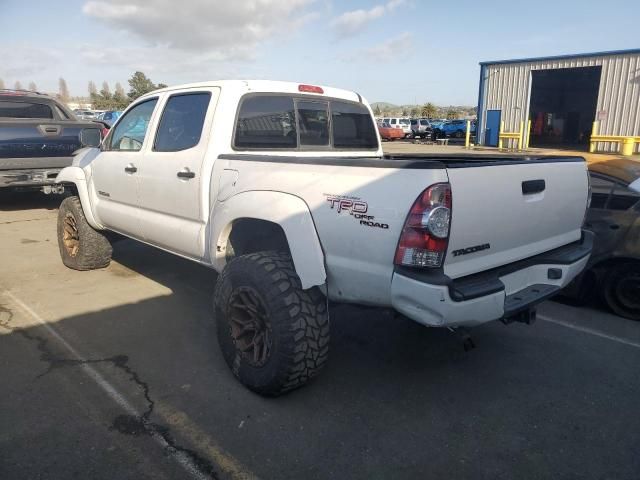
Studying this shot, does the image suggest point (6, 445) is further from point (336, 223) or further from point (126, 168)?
point (126, 168)

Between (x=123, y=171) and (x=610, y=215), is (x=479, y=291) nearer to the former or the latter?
(x=610, y=215)

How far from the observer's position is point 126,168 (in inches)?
180

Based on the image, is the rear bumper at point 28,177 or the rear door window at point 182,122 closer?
the rear door window at point 182,122

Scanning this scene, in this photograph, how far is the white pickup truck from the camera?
2.55m

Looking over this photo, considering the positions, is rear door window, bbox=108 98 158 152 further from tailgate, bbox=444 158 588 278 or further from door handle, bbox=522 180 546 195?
door handle, bbox=522 180 546 195

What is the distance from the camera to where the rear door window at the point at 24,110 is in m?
8.90

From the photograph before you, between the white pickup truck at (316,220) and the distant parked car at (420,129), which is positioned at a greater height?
the white pickup truck at (316,220)

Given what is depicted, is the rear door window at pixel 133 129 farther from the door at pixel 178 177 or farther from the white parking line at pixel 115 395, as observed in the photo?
the white parking line at pixel 115 395

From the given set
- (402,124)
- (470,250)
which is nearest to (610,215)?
(470,250)

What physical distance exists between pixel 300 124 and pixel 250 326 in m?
1.82

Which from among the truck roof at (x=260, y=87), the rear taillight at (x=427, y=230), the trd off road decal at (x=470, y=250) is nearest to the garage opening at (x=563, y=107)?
the truck roof at (x=260, y=87)

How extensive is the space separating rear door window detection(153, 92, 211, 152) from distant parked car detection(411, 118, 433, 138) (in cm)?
3416

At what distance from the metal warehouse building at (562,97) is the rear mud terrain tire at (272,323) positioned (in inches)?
932

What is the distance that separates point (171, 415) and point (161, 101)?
2.66m
